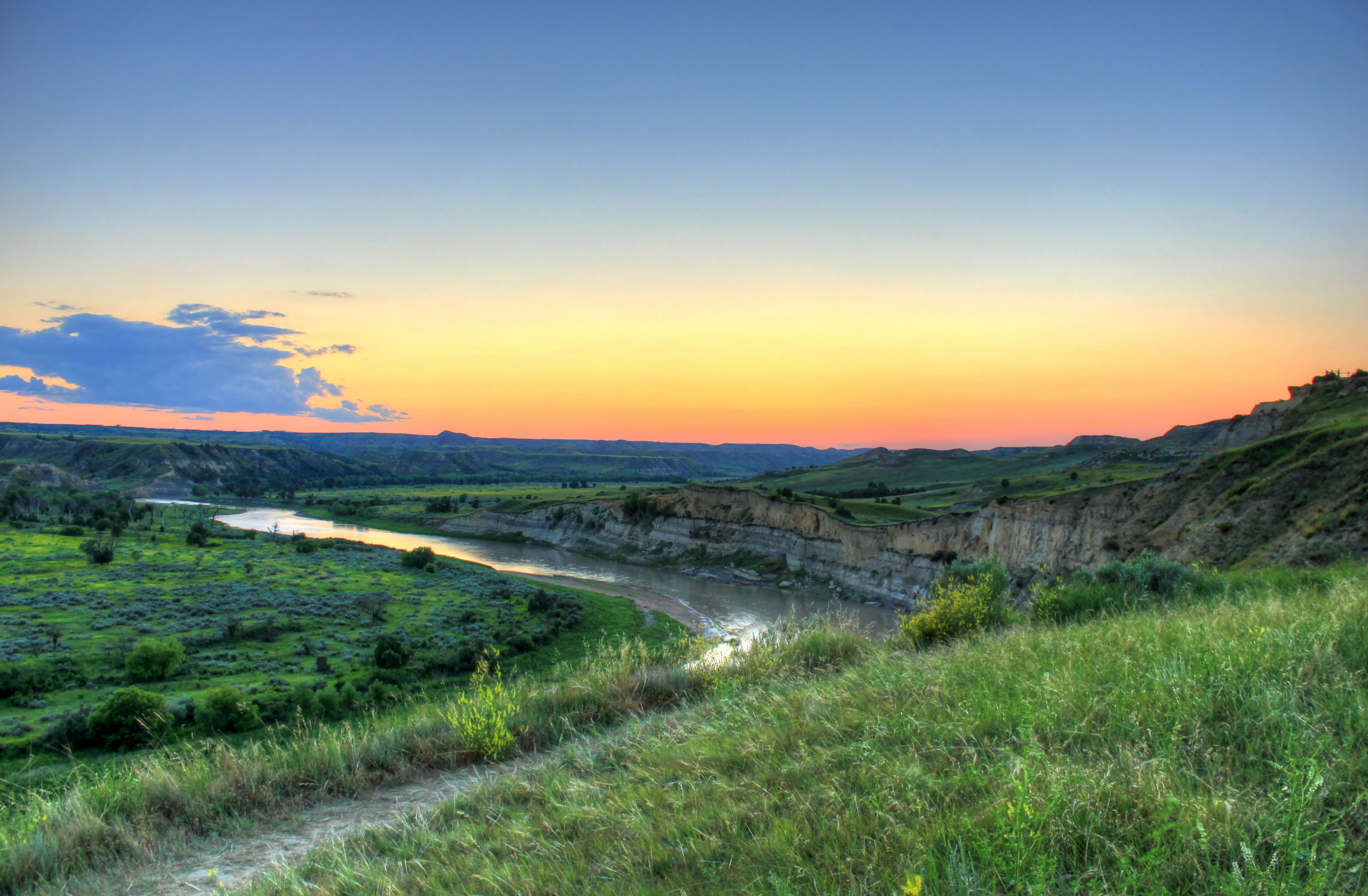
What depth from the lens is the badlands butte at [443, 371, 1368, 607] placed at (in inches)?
965

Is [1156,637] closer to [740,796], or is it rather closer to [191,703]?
[740,796]

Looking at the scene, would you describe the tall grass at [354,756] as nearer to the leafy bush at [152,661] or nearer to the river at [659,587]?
the river at [659,587]

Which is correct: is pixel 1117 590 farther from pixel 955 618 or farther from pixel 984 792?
pixel 984 792

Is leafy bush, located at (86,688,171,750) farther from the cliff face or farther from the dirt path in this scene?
the cliff face

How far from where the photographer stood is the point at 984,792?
3508 millimetres

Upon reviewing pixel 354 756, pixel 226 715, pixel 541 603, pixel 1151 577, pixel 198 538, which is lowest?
pixel 541 603

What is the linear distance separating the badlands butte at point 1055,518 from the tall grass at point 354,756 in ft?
68.3

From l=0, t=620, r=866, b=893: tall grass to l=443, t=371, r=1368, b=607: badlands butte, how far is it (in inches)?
820

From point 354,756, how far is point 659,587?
5105 cm

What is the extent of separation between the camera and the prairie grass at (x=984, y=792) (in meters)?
2.68

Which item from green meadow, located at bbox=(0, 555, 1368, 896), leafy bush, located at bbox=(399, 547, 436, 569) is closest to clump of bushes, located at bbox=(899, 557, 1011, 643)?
green meadow, located at bbox=(0, 555, 1368, 896)

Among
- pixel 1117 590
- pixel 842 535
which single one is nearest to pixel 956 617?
pixel 1117 590

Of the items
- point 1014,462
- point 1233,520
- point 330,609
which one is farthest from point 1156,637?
point 1014,462

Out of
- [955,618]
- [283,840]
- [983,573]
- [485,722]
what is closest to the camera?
[283,840]
